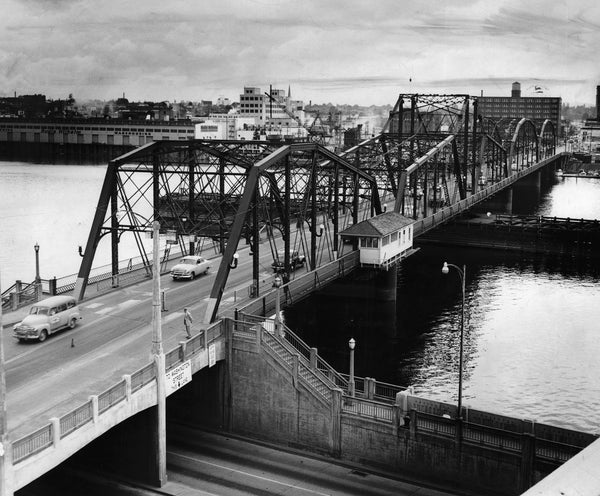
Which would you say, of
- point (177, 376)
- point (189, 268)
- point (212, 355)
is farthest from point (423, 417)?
point (189, 268)

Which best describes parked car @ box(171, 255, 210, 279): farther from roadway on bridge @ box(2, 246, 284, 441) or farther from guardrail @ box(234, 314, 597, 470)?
guardrail @ box(234, 314, 597, 470)

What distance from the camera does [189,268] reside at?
216 ft

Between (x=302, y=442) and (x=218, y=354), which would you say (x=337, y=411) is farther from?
(x=218, y=354)

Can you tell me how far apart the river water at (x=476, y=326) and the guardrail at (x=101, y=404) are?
64.3 feet

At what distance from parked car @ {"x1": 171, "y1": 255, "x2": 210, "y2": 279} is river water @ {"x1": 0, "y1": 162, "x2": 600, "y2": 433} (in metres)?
11.9

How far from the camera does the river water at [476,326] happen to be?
2347 inches

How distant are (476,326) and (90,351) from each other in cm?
4259

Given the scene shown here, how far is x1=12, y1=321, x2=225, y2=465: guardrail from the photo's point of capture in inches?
1293

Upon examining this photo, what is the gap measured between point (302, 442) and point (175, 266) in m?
24.2

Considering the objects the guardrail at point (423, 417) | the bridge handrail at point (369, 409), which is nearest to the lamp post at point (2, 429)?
the guardrail at point (423, 417)

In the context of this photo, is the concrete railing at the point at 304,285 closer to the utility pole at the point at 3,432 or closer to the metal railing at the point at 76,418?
the metal railing at the point at 76,418

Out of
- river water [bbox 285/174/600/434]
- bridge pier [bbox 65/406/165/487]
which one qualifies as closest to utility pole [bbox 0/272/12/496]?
bridge pier [bbox 65/406/165/487]

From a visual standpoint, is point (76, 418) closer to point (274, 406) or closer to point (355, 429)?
point (274, 406)

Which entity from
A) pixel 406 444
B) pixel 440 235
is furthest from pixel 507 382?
pixel 440 235
